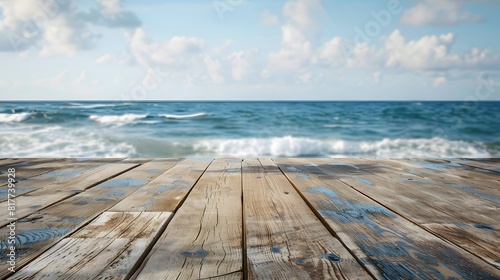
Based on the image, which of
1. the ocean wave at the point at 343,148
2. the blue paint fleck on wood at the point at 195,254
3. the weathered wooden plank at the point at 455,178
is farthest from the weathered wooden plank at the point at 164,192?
the ocean wave at the point at 343,148

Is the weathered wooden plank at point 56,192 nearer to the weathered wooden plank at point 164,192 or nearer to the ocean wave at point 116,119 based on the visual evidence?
the weathered wooden plank at point 164,192

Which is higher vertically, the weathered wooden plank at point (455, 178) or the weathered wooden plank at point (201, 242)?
the weathered wooden plank at point (201, 242)

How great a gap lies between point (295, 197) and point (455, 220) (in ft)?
1.80

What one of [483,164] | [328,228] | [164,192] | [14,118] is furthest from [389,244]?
[14,118]

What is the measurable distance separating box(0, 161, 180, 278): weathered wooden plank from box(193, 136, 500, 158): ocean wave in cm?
653

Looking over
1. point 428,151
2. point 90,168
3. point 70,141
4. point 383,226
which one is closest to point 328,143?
point 428,151

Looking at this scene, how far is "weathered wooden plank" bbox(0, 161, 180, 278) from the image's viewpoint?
90 cm

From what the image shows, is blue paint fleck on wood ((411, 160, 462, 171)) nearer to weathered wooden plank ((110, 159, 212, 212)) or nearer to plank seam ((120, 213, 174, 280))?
weathered wooden plank ((110, 159, 212, 212))

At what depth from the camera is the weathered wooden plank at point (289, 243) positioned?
0.77 metres

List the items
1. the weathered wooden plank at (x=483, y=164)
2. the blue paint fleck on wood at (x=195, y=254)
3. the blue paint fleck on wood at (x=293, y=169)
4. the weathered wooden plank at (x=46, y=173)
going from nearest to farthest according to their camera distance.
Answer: the blue paint fleck on wood at (x=195, y=254), the weathered wooden plank at (x=46, y=173), the blue paint fleck on wood at (x=293, y=169), the weathered wooden plank at (x=483, y=164)

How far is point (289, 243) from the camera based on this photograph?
0.94 m

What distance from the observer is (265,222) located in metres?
1.12

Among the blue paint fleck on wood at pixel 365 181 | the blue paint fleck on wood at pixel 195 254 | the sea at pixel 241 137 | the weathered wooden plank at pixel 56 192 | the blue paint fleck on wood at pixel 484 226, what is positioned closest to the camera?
the blue paint fleck on wood at pixel 195 254

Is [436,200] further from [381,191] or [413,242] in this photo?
[413,242]
